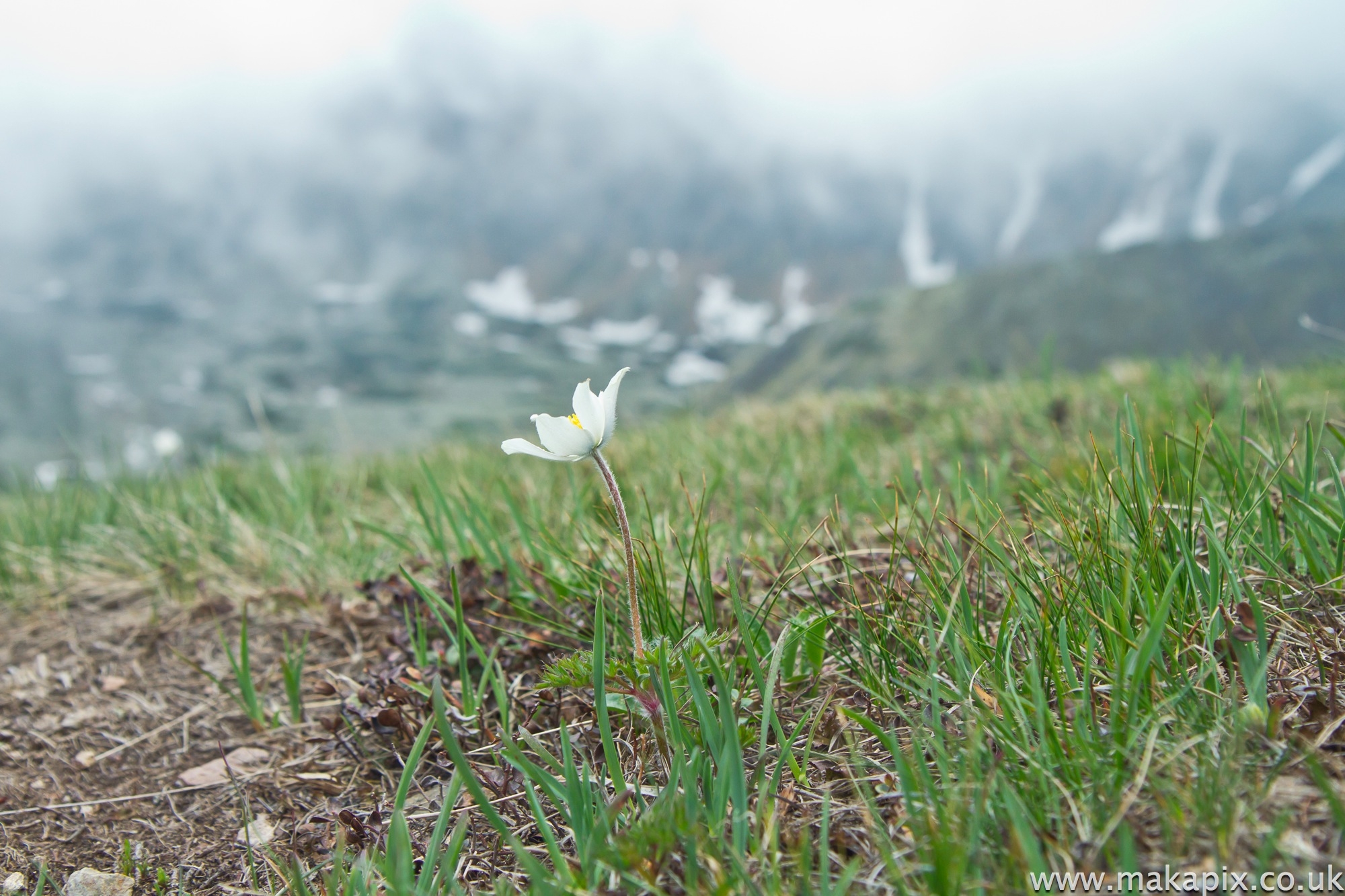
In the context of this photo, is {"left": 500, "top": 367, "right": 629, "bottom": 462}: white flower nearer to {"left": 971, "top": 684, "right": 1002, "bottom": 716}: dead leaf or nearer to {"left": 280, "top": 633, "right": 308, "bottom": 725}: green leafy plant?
{"left": 971, "top": 684, "right": 1002, "bottom": 716}: dead leaf

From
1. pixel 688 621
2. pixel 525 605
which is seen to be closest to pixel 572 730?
pixel 688 621

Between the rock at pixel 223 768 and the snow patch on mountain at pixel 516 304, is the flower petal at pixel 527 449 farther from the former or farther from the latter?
the snow patch on mountain at pixel 516 304

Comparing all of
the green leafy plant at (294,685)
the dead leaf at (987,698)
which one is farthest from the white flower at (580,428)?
the green leafy plant at (294,685)

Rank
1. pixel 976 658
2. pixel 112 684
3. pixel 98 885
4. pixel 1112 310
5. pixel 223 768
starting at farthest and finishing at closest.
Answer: pixel 1112 310 → pixel 112 684 → pixel 223 768 → pixel 98 885 → pixel 976 658

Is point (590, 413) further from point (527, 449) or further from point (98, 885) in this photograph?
point (98, 885)

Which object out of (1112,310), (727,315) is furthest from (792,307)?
(1112,310)

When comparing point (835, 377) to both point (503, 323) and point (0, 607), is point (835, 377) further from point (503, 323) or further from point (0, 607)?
point (503, 323)

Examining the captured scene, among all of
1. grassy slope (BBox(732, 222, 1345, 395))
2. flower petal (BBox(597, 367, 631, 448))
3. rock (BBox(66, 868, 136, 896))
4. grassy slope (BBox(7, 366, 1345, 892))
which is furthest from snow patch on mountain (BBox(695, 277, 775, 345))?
rock (BBox(66, 868, 136, 896))
